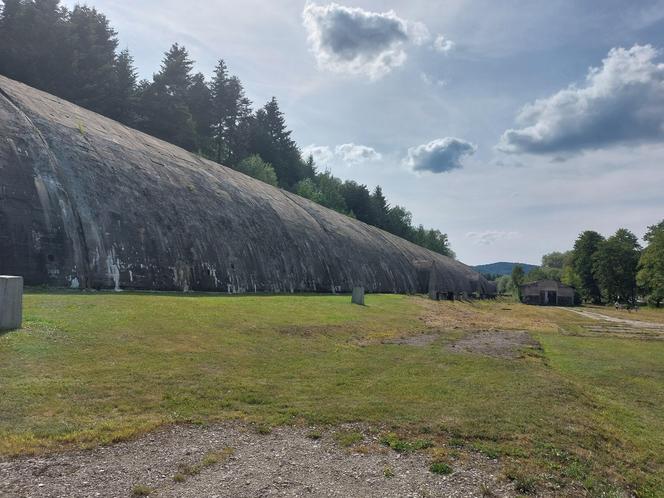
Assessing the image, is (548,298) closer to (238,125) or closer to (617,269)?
(617,269)

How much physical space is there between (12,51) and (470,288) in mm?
72457

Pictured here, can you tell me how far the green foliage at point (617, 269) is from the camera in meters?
94.4

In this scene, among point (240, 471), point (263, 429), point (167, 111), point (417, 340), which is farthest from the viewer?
point (167, 111)

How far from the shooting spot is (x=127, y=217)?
22.9m

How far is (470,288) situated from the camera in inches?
3241

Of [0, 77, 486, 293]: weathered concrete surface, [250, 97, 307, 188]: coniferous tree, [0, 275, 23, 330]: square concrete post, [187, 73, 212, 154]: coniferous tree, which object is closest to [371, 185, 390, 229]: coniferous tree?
[250, 97, 307, 188]: coniferous tree

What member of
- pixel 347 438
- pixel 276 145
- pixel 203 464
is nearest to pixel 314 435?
pixel 347 438

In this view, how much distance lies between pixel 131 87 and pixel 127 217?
4225 centimetres

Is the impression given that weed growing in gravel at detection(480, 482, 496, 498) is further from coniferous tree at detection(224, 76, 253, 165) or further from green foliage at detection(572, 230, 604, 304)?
green foliage at detection(572, 230, 604, 304)

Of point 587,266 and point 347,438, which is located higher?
point 587,266

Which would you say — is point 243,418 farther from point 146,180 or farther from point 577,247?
point 577,247

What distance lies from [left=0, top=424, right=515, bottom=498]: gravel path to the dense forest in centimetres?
5352

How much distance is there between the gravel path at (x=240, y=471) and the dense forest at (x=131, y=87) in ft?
176

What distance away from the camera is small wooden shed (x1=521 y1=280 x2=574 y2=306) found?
96562 mm
